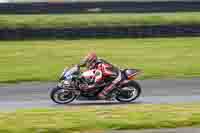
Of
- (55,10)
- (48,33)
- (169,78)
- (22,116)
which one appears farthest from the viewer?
(55,10)

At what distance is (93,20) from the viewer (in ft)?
102

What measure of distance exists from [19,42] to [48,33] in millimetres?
1498

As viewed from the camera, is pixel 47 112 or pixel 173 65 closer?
pixel 47 112

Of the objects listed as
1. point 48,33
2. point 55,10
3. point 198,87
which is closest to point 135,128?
point 198,87

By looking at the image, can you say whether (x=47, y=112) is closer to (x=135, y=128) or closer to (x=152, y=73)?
(x=135, y=128)

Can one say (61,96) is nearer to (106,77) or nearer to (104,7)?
(106,77)

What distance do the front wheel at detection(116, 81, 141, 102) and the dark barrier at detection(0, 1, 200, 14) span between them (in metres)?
19.2

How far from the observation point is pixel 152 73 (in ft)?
67.7

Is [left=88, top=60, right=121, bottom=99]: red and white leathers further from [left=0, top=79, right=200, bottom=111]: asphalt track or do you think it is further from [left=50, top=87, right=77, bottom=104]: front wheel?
[left=50, top=87, right=77, bottom=104]: front wheel

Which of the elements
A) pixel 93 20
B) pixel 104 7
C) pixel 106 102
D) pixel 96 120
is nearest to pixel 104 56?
pixel 93 20

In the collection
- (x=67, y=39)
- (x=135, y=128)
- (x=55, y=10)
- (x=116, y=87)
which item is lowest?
(x=135, y=128)

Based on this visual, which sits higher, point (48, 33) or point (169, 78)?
point (48, 33)

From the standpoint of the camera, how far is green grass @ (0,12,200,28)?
30109 millimetres

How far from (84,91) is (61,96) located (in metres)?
0.60
